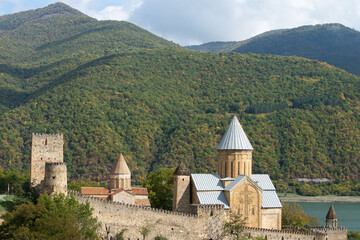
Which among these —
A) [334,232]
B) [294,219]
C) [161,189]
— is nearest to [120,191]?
[161,189]

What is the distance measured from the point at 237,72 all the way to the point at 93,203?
93117 millimetres

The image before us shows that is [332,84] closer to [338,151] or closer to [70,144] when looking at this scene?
[338,151]

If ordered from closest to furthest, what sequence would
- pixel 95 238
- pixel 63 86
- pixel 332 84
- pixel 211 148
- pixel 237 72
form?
pixel 95 238 → pixel 211 148 → pixel 63 86 → pixel 332 84 → pixel 237 72

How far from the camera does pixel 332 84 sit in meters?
107

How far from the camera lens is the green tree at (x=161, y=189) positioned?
125 ft

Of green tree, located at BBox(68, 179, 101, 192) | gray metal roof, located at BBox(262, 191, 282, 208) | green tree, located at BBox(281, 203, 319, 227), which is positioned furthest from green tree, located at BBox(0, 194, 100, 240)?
green tree, located at BBox(281, 203, 319, 227)

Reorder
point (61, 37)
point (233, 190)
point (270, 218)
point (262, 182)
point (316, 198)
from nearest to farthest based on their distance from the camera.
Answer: point (233, 190)
point (270, 218)
point (262, 182)
point (316, 198)
point (61, 37)

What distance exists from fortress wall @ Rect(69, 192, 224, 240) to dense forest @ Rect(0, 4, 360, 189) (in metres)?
41.8

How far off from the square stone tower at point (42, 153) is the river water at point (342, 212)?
32286mm

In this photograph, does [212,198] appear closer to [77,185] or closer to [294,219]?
[294,219]

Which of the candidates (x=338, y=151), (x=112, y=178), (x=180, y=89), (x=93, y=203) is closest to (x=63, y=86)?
(x=180, y=89)

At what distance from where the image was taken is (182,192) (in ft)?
108

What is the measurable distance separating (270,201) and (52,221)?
1504 cm

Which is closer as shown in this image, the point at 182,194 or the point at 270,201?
the point at 182,194
